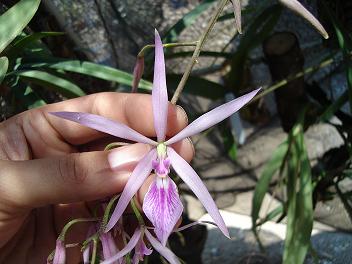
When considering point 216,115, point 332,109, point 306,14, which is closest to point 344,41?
point 332,109

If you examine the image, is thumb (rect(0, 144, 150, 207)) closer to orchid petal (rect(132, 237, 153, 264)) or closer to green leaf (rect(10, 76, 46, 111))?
orchid petal (rect(132, 237, 153, 264))

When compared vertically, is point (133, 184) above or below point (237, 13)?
below

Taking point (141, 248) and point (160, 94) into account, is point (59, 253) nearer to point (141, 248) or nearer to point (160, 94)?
point (141, 248)

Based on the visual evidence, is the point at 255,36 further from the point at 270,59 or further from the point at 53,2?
the point at 53,2

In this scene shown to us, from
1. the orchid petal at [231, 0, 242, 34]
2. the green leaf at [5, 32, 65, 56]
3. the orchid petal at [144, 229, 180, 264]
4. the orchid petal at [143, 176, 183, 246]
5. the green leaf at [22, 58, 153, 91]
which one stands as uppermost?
the green leaf at [5, 32, 65, 56]

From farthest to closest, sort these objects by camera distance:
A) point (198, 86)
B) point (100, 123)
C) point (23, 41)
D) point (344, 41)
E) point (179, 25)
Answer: point (198, 86) < point (179, 25) < point (344, 41) < point (23, 41) < point (100, 123)

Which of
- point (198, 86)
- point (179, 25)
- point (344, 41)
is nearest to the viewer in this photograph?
point (344, 41)

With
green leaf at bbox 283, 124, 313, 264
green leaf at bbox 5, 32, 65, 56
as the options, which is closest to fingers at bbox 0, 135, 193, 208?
green leaf at bbox 5, 32, 65, 56
